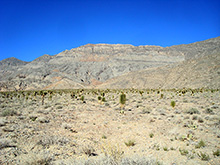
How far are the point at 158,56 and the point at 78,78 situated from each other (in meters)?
71.9

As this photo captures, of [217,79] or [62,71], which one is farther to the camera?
[62,71]

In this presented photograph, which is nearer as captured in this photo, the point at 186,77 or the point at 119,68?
the point at 186,77

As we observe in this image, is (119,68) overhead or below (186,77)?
overhead

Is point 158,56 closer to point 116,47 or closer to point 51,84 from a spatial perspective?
point 116,47

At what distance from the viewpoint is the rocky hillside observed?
67031 mm

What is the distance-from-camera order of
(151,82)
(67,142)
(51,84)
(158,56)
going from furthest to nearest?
(158,56), (51,84), (151,82), (67,142)

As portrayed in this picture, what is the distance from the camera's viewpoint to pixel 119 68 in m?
128

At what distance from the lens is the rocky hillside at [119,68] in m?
67.0

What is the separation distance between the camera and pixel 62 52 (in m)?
163

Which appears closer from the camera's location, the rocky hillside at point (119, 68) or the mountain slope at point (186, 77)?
the mountain slope at point (186, 77)

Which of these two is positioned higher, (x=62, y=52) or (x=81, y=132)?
(x=62, y=52)

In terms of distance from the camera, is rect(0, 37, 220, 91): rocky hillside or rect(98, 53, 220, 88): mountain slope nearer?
rect(98, 53, 220, 88): mountain slope

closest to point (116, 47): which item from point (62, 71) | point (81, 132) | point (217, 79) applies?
point (62, 71)

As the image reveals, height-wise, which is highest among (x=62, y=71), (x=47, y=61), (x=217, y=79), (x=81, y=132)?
(x=47, y=61)
